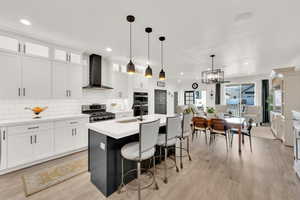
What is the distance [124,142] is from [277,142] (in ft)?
16.2

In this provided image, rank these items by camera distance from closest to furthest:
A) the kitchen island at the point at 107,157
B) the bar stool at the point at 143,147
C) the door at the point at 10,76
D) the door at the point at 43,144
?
the bar stool at the point at 143,147, the kitchen island at the point at 107,157, the door at the point at 10,76, the door at the point at 43,144

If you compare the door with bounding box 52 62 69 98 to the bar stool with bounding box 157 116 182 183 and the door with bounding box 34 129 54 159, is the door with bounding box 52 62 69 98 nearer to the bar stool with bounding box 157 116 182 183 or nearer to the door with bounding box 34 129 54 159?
the door with bounding box 34 129 54 159

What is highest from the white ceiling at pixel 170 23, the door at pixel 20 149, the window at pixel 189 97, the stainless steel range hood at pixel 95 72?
the white ceiling at pixel 170 23

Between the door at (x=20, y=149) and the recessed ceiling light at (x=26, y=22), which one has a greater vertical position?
the recessed ceiling light at (x=26, y=22)

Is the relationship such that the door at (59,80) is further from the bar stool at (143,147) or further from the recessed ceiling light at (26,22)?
the bar stool at (143,147)

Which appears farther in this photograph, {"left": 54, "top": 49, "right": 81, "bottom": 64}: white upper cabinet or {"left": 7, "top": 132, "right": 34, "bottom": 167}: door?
{"left": 54, "top": 49, "right": 81, "bottom": 64}: white upper cabinet

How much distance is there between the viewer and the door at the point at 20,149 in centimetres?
238

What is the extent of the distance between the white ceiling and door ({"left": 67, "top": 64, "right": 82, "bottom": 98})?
1.93 ft

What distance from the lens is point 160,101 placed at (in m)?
7.76

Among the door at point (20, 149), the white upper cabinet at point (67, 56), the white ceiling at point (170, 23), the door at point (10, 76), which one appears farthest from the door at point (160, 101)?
the door at point (10, 76)

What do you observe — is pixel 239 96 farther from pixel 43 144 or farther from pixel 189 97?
pixel 43 144

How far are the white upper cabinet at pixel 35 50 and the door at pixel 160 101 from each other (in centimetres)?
530

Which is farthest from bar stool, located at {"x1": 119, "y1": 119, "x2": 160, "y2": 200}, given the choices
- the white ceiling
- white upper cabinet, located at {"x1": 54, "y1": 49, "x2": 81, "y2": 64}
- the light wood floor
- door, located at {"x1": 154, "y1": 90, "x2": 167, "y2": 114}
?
door, located at {"x1": 154, "y1": 90, "x2": 167, "y2": 114}

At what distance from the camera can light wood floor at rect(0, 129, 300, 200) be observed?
1.83 m
